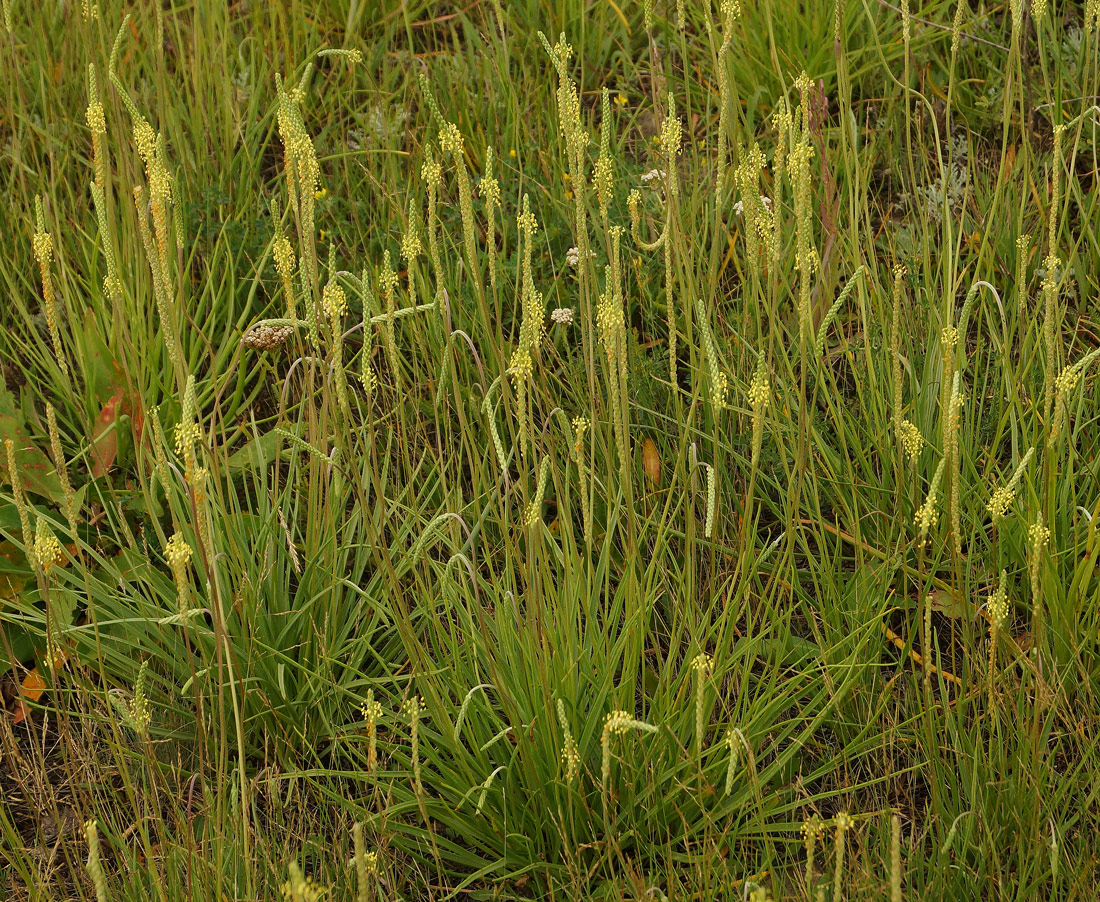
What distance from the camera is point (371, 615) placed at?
7.42 ft

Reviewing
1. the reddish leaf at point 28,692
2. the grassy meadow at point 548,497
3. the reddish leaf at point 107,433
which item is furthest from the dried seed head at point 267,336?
the reddish leaf at point 28,692

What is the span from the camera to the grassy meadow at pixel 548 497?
165cm

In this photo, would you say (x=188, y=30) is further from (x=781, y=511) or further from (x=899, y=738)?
(x=899, y=738)

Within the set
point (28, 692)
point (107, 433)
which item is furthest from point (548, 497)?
point (28, 692)

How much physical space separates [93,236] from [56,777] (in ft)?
4.83

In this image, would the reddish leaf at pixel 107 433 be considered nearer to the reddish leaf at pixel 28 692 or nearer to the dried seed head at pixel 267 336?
the dried seed head at pixel 267 336

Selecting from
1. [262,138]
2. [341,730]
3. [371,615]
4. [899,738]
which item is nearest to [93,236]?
[262,138]

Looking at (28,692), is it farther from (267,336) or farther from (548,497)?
(548,497)

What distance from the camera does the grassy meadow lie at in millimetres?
1646

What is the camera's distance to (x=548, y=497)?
2498mm

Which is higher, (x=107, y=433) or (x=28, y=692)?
(x=107, y=433)

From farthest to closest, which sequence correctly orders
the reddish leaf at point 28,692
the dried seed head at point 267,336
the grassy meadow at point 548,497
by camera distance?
the dried seed head at point 267,336
the reddish leaf at point 28,692
the grassy meadow at point 548,497

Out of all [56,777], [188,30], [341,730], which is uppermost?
[188,30]

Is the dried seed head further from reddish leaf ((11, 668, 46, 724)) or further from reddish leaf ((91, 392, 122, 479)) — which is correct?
reddish leaf ((11, 668, 46, 724))
